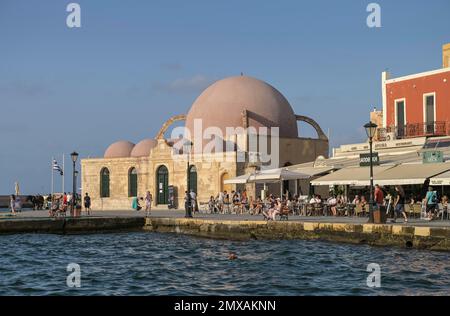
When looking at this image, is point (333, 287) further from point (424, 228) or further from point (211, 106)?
point (211, 106)

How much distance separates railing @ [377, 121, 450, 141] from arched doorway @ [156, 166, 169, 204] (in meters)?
13.2

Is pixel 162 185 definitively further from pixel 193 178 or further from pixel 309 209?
pixel 309 209

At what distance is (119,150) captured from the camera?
157ft

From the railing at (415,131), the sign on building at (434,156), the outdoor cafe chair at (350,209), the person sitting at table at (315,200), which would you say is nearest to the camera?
the sign on building at (434,156)

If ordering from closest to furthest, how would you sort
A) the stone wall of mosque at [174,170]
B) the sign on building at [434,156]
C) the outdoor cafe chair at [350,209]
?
the sign on building at [434,156]
the outdoor cafe chair at [350,209]
the stone wall of mosque at [174,170]

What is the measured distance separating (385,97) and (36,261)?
20.6 metres

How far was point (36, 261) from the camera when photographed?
61.1 ft

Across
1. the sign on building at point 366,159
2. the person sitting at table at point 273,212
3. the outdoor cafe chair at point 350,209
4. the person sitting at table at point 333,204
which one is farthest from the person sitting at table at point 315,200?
the person sitting at table at point 273,212

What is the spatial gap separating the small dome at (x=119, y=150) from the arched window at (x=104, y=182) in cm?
291

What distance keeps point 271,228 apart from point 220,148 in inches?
573

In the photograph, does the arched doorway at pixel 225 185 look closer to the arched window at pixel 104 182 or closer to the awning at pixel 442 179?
the arched window at pixel 104 182

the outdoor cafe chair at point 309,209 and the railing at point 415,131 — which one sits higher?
the railing at point 415,131

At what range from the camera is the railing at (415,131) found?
30.3 meters
